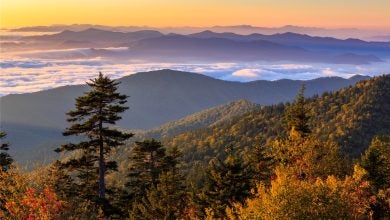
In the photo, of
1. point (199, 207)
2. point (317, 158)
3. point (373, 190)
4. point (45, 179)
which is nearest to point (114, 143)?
point (45, 179)

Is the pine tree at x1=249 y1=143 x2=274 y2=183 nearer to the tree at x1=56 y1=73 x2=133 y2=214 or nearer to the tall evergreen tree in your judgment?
the tall evergreen tree

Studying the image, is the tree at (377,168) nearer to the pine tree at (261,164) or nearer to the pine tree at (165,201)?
the pine tree at (261,164)

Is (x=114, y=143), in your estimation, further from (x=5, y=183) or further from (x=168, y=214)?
(x=5, y=183)

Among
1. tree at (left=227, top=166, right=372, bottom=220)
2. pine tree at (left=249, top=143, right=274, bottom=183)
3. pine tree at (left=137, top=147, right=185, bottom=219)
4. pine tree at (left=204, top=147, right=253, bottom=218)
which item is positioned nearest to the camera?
tree at (left=227, top=166, right=372, bottom=220)

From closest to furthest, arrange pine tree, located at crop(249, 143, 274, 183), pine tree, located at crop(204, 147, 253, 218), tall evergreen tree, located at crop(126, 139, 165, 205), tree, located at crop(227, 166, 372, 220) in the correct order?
tree, located at crop(227, 166, 372, 220) → pine tree, located at crop(204, 147, 253, 218) → pine tree, located at crop(249, 143, 274, 183) → tall evergreen tree, located at crop(126, 139, 165, 205)

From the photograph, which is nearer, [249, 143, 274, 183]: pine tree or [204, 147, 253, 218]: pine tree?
[204, 147, 253, 218]: pine tree

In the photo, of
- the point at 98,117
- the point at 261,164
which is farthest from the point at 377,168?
the point at 98,117

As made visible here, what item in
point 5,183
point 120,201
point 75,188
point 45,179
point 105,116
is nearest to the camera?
point 5,183

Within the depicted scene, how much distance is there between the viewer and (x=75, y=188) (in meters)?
59.0

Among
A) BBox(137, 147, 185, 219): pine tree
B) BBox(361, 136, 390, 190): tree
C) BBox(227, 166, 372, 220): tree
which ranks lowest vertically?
BBox(137, 147, 185, 219): pine tree

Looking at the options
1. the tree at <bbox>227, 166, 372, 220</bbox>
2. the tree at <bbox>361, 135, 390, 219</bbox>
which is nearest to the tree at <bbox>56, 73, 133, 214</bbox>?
the tree at <bbox>227, 166, 372, 220</bbox>

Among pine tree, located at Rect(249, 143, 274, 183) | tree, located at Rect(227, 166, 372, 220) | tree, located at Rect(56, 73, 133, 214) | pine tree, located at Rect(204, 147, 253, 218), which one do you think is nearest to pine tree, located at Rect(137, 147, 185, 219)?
pine tree, located at Rect(204, 147, 253, 218)

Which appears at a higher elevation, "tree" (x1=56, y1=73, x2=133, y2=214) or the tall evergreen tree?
"tree" (x1=56, y1=73, x2=133, y2=214)

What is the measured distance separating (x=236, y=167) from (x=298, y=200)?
19.0 meters
